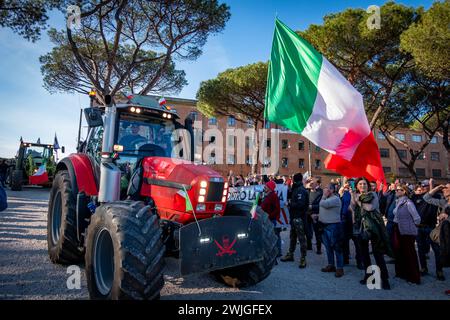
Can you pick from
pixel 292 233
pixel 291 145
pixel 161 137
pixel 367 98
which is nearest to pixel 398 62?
pixel 367 98

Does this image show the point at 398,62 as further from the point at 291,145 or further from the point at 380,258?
the point at 291,145

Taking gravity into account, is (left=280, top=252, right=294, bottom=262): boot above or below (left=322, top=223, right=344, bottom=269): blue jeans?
below

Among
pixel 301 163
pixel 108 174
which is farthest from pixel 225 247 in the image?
pixel 301 163

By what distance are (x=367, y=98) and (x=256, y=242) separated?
799 inches

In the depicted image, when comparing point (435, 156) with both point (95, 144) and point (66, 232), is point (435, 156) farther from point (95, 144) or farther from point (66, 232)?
point (66, 232)

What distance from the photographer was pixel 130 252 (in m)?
2.67

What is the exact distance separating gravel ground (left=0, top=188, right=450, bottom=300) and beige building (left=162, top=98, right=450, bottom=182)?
28.7 meters

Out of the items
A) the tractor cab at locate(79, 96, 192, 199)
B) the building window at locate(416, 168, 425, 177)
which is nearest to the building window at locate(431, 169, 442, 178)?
the building window at locate(416, 168, 425, 177)

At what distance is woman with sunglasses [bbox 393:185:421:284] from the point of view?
515cm

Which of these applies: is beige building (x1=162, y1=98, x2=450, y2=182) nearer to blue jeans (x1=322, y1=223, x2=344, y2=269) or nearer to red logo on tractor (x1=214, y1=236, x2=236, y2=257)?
blue jeans (x1=322, y1=223, x2=344, y2=269)

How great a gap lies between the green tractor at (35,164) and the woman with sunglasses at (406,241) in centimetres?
1906

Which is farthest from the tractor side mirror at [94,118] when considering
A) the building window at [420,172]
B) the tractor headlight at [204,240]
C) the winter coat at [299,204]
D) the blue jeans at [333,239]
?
the building window at [420,172]

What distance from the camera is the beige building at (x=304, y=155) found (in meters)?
38.5

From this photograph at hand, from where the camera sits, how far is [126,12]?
15.7 metres
